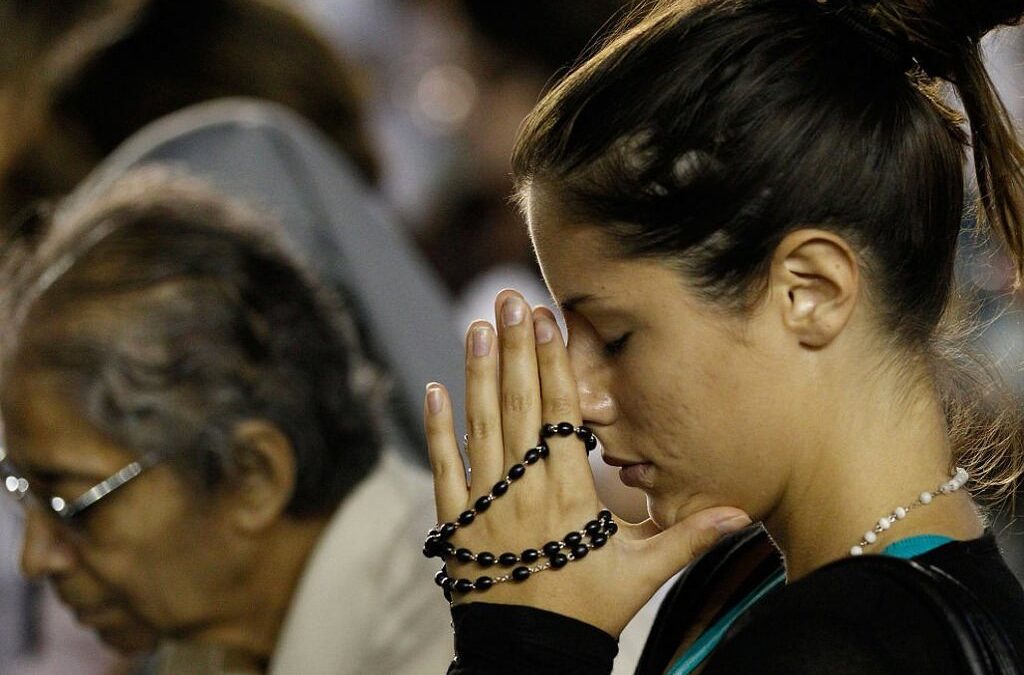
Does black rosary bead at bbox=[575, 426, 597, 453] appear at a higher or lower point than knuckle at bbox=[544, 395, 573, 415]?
lower

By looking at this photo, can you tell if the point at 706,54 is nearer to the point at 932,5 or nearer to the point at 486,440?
the point at 932,5

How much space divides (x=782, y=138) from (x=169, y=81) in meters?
1.78

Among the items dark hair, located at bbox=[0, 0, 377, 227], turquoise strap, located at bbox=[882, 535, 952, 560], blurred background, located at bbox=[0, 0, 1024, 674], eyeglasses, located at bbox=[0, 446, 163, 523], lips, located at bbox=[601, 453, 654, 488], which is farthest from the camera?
dark hair, located at bbox=[0, 0, 377, 227]

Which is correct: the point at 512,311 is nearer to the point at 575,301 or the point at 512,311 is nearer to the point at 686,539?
the point at 575,301

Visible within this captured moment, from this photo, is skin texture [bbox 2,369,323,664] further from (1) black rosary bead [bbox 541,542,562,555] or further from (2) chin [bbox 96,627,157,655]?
(1) black rosary bead [bbox 541,542,562,555]

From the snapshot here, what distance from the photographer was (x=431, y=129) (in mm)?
4473

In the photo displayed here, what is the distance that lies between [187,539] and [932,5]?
109 cm

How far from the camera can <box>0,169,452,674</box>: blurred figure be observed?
173 centimetres

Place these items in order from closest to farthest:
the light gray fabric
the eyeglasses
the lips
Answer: the lips < the eyeglasses < the light gray fabric

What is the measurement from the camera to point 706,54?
3.72 feet

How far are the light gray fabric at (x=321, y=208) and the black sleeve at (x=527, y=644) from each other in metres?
0.97

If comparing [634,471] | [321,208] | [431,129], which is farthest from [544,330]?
[431,129]

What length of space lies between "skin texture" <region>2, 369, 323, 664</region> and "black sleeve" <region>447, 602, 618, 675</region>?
0.71 meters

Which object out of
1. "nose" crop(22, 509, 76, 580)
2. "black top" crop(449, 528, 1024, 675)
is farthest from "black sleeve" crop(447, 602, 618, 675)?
"nose" crop(22, 509, 76, 580)
